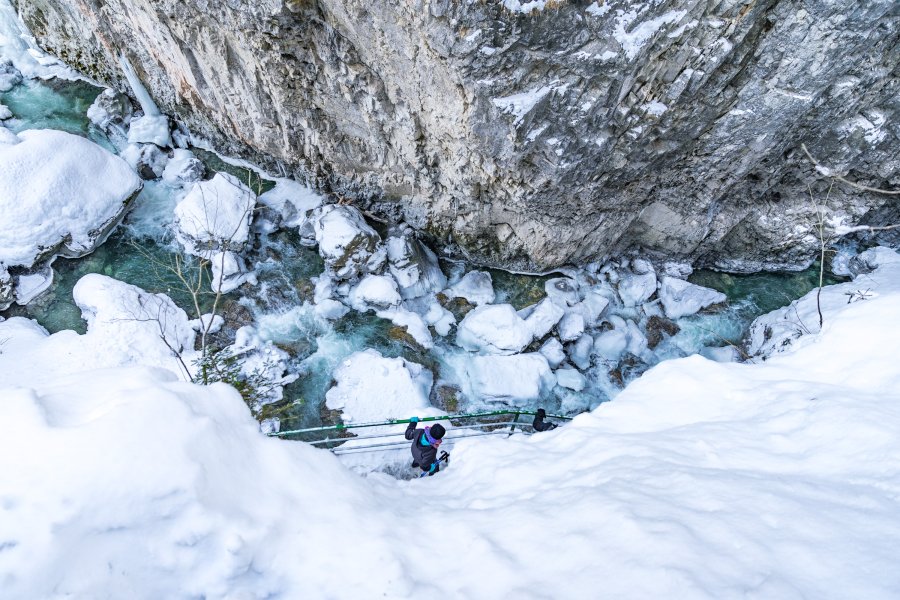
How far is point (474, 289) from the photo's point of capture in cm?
926

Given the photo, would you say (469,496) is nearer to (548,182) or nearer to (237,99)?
(548,182)

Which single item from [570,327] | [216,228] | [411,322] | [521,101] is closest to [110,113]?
[216,228]

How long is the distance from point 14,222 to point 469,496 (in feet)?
31.1

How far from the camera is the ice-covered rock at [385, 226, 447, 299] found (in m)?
8.98

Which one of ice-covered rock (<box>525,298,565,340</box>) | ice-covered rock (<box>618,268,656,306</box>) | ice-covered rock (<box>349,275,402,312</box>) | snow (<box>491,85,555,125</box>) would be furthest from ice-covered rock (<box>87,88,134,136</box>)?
ice-covered rock (<box>618,268,656,306</box>)

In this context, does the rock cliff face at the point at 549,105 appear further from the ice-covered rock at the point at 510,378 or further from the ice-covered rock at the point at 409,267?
the ice-covered rock at the point at 510,378

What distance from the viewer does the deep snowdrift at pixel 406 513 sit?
199cm

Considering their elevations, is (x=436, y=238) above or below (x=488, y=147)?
below

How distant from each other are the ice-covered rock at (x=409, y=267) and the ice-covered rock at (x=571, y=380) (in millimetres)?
3027

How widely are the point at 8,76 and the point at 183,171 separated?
17.2 ft

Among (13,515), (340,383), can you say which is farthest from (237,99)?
(13,515)

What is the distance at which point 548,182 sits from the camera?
7043 millimetres

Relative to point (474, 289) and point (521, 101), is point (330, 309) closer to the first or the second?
point (474, 289)

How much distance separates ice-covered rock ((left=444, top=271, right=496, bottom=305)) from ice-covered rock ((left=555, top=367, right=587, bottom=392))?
2083 mm
